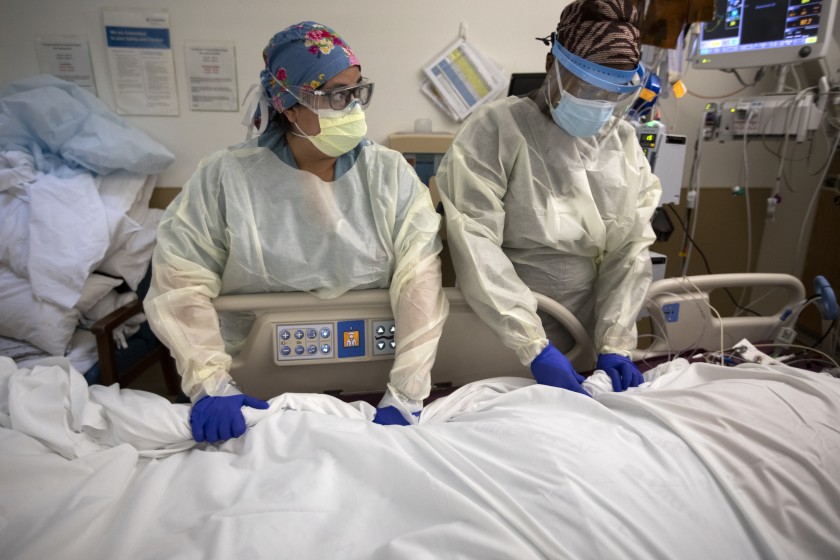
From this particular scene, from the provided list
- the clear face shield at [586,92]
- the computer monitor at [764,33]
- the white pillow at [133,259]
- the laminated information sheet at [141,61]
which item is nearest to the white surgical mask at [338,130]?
the clear face shield at [586,92]

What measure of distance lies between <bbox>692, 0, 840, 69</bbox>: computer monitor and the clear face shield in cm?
122

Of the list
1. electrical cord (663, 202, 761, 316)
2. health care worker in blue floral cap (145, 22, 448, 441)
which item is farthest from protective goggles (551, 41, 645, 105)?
electrical cord (663, 202, 761, 316)

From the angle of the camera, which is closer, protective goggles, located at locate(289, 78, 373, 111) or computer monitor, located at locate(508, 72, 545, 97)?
protective goggles, located at locate(289, 78, 373, 111)

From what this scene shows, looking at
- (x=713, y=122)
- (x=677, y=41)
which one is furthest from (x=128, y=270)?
(x=713, y=122)

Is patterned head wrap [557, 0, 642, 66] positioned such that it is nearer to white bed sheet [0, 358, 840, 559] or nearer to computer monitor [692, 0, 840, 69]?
white bed sheet [0, 358, 840, 559]

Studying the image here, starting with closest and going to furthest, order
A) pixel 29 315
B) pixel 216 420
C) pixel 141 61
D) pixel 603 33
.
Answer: pixel 216 420 < pixel 603 33 < pixel 29 315 < pixel 141 61

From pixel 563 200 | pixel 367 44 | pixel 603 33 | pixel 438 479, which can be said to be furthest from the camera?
pixel 367 44

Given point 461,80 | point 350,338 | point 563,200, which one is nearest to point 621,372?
point 563,200

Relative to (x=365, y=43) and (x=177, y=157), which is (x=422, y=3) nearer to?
(x=365, y=43)

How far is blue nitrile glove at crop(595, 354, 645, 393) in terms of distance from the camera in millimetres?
1386

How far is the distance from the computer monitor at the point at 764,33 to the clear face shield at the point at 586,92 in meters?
1.22

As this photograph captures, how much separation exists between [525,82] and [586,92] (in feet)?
3.79

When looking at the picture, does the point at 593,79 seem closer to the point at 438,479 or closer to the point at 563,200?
the point at 563,200

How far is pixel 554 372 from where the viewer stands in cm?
132
